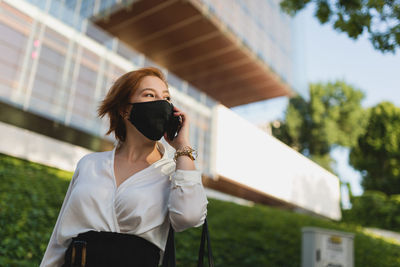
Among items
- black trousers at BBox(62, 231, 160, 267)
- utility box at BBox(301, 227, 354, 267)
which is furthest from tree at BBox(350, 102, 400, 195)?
black trousers at BBox(62, 231, 160, 267)

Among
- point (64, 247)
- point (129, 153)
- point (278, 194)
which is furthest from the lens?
point (278, 194)

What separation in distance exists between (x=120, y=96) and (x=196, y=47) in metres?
19.4

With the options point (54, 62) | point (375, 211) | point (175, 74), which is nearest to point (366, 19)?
point (54, 62)

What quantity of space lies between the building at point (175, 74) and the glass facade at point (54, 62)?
37 mm

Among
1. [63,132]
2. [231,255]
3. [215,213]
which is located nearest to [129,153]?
[231,255]

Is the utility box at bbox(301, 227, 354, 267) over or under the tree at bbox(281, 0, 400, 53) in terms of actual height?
under

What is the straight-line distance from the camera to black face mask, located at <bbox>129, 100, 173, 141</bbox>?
1745 millimetres

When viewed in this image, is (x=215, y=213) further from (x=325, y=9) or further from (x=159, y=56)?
(x=159, y=56)

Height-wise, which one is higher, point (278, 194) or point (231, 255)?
point (278, 194)

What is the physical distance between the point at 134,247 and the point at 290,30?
106 ft

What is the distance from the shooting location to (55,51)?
12.6 m

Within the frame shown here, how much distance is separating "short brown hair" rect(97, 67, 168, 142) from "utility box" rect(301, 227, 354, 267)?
534 centimetres

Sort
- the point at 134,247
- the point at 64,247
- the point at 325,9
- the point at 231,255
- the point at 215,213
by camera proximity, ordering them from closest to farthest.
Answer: the point at 134,247 → the point at 64,247 → the point at 325,9 → the point at 231,255 → the point at 215,213

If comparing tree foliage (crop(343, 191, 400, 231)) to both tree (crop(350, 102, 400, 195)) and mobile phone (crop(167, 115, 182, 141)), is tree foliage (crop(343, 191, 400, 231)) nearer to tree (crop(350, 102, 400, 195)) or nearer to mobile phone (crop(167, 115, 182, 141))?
tree (crop(350, 102, 400, 195))
